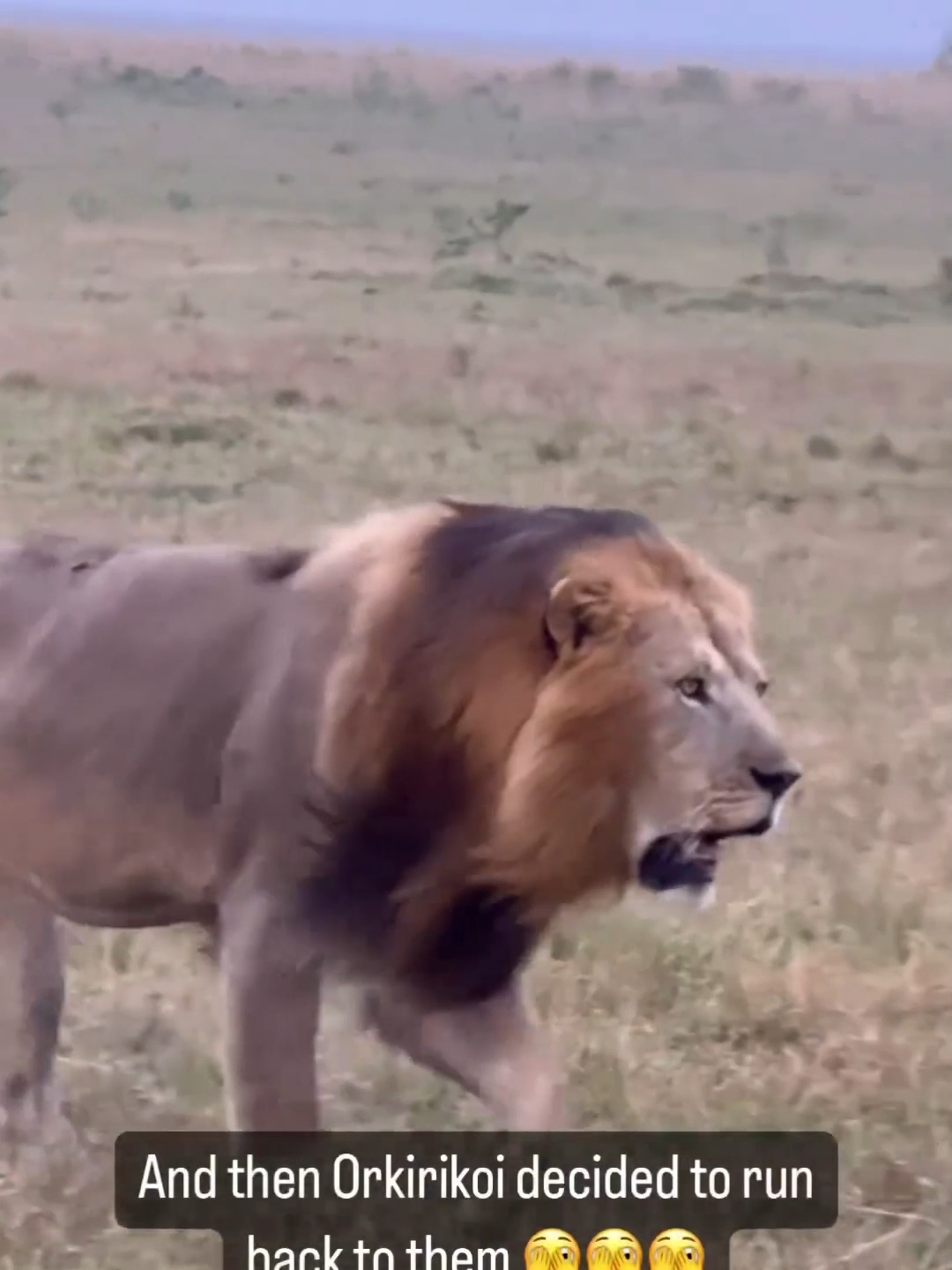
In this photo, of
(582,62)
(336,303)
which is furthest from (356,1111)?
(582,62)

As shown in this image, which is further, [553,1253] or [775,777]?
[553,1253]

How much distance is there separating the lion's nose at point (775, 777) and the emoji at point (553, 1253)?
2.86 feet

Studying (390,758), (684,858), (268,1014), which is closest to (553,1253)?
(268,1014)

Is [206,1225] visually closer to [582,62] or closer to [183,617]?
[183,617]

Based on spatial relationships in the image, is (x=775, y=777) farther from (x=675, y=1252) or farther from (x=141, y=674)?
(x=141, y=674)

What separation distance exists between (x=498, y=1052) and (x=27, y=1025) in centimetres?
103

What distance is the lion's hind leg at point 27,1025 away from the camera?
4562mm

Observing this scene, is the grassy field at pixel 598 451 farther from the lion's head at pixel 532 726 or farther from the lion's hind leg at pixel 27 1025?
the lion's head at pixel 532 726

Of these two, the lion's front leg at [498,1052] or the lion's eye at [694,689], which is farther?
the lion's front leg at [498,1052]

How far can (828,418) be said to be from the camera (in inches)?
620

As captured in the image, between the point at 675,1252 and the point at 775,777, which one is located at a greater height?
the point at 775,777

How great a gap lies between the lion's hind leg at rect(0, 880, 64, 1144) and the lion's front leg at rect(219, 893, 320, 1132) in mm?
771

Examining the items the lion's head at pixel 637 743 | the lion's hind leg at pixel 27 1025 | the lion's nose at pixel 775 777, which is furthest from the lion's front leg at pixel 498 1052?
the lion's hind leg at pixel 27 1025

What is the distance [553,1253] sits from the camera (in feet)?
12.9
